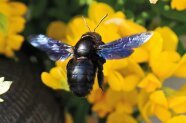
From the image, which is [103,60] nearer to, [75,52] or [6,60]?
[75,52]

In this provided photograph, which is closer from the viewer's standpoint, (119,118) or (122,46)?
(122,46)

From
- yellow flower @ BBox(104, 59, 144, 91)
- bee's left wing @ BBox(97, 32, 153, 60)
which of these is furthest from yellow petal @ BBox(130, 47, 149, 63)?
bee's left wing @ BBox(97, 32, 153, 60)

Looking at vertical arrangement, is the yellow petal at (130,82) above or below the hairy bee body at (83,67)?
below

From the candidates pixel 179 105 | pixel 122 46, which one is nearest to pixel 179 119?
pixel 179 105

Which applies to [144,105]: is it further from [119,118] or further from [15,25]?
[15,25]

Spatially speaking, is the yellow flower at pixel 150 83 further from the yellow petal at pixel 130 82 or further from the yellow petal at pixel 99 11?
the yellow petal at pixel 99 11

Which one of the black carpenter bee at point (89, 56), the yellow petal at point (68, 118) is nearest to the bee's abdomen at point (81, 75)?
the black carpenter bee at point (89, 56)
